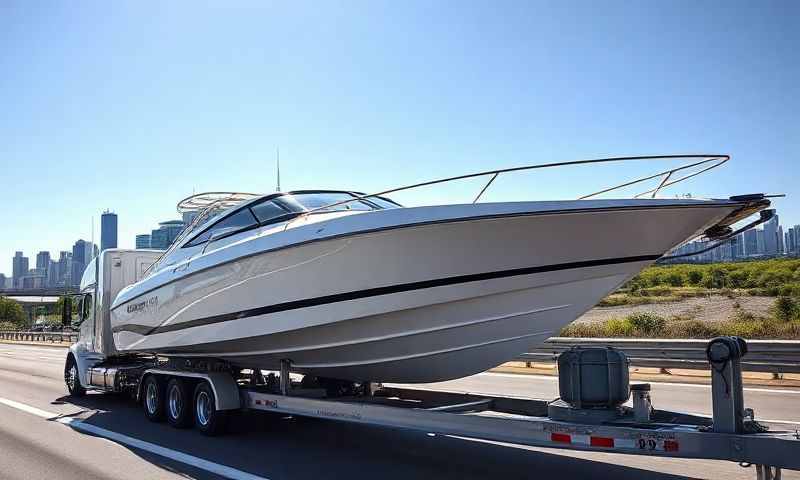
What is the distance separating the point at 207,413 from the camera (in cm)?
812

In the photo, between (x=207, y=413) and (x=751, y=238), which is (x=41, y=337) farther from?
(x=751, y=238)

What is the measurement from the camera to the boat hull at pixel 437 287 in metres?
5.45

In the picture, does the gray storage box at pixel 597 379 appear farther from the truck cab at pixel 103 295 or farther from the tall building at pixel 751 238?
the truck cab at pixel 103 295

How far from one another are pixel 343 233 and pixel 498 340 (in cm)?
175

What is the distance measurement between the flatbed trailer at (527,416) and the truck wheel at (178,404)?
0.04 feet

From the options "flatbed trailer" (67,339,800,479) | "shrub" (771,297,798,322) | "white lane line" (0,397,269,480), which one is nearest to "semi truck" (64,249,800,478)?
"flatbed trailer" (67,339,800,479)

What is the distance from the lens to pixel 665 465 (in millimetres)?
5949

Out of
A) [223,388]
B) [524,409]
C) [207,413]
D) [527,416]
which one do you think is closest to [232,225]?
[223,388]

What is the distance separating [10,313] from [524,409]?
98.9 metres

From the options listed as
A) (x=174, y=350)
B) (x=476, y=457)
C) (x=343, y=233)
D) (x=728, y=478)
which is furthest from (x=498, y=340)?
(x=174, y=350)

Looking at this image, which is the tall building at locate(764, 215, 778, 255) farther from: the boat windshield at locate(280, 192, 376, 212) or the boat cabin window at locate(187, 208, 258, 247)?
the boat cabin window at locate(187, 208, 258, 247)

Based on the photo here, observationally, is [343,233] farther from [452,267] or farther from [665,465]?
[665,465]

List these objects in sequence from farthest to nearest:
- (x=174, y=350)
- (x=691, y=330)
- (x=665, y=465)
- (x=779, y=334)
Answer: (x=691, y=330) → (x=779, y=334) → (x=174, y=350) → (x=665, y=465)

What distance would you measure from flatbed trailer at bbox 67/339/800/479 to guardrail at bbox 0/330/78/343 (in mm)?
30143
